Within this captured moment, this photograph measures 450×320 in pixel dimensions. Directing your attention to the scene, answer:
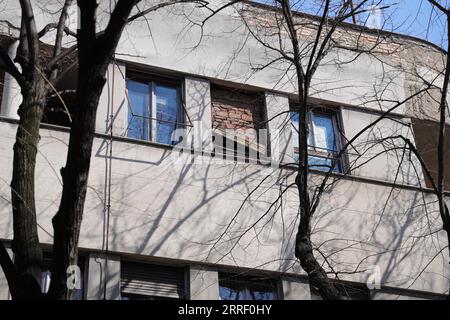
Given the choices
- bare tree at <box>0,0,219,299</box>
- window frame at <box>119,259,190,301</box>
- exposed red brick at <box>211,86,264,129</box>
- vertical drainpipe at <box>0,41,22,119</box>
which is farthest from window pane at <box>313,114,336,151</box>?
bare tree at <box>0,0,219,299</box>

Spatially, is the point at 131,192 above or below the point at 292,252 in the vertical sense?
above

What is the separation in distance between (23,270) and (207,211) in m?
3.98

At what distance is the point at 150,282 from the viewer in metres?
8.84

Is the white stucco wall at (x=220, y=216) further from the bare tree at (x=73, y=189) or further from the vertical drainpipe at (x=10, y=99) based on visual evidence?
the bare tree at (x=73, y=189)

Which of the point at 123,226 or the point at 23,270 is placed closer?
the point at 23,270

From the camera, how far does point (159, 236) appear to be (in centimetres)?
897

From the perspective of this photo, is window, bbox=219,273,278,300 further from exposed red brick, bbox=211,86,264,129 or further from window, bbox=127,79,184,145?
exposed red brick, bbox=211,86,264,129

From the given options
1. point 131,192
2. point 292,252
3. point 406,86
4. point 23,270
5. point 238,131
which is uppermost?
point 406,86

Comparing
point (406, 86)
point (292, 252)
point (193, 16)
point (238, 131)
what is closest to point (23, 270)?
point (292, 252)

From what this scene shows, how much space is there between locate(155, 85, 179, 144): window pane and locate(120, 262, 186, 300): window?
1.74m

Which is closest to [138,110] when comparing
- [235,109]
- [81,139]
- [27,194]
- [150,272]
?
[235,109]

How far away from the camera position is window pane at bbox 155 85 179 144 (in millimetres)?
10086

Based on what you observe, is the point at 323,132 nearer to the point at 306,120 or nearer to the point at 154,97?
the point at 154,97

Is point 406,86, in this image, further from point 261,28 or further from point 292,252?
point 292,252
